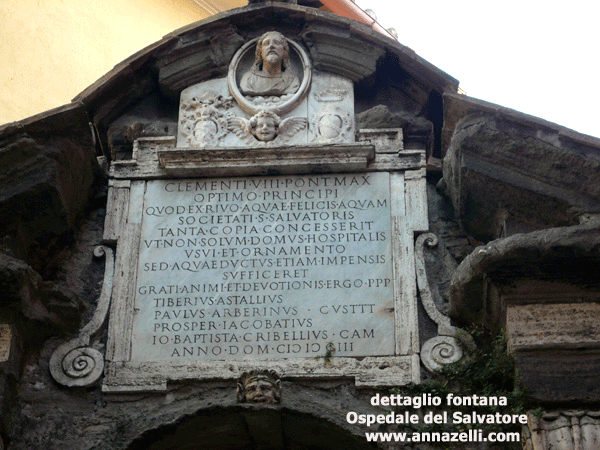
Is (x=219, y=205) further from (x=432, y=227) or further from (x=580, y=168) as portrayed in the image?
(x=580, y=168)

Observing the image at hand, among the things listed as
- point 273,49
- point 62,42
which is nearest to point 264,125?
point 273,49

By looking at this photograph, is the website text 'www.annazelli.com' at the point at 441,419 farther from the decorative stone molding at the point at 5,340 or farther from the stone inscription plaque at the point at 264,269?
the decorative stone molding at the point at 5,340

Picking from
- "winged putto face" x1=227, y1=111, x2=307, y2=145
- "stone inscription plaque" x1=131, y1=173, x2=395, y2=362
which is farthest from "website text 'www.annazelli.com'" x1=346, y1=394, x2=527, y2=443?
"winged putto face" x1=227, y1=111, x2=307, y2=145

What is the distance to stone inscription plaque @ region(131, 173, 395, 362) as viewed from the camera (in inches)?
292

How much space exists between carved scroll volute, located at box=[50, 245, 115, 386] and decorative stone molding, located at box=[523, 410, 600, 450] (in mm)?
2618

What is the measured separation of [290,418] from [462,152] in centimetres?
200

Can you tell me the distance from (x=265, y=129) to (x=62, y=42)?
403 cm

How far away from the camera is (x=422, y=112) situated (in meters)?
8.39

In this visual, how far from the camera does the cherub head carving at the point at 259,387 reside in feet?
23.4

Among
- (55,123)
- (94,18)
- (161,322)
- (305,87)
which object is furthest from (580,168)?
(94,18)

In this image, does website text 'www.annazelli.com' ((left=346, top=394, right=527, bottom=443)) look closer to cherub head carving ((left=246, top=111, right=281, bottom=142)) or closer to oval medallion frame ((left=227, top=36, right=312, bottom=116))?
cherub head carving ((left=246, top=111, right=281, bottom=142))

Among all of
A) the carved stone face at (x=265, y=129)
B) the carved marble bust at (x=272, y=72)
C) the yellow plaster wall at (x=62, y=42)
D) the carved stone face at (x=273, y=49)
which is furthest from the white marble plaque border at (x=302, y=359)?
the yellow plaster wall at (x=62, y=42)

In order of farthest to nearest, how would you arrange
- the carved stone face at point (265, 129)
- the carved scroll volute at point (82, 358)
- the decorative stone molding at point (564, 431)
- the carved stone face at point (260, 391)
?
the carved stone face at point (265, 129) → the carved scroll volute at point (82, 358) → the carved stone face at point (260, 391) → the decorative stone molding at point (564, 431)

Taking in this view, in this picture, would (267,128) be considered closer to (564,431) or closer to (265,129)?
(265,129)
